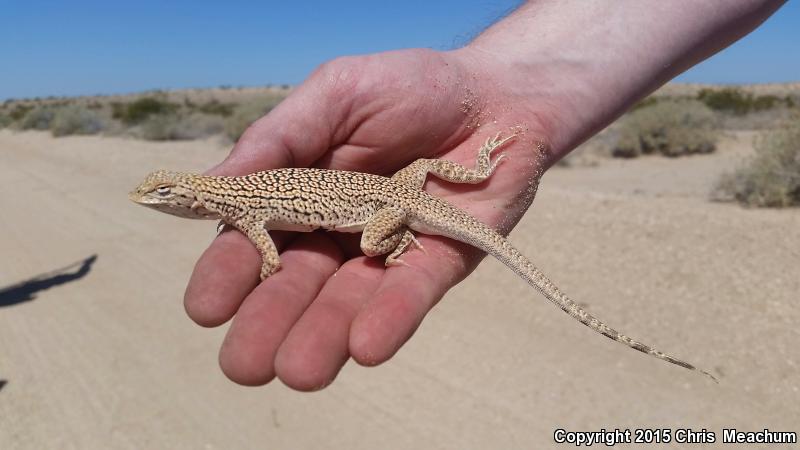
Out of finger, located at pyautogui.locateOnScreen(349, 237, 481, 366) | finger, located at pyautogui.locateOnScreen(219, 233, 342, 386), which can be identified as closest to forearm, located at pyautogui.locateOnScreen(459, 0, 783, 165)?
finger, located at pyautogui.locateOnScreen(349, 237, 481, 366)

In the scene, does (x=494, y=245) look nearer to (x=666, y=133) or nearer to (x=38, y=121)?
(x=666, y=133)

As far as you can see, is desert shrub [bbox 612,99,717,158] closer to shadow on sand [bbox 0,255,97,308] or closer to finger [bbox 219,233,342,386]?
shadow on sand [bbox 0,255,97,308]

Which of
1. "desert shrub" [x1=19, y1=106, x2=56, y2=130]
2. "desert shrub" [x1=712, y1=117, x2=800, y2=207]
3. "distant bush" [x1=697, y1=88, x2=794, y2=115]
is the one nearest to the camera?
"desert shrub" [x1=712, y1=117, x2=800, y2=207]

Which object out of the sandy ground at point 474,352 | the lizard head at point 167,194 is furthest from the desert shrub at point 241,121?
the lizard head at point 167,194

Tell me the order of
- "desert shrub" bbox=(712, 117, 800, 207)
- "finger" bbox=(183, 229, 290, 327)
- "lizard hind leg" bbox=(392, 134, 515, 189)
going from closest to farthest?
"finger" bbox=(183, 229, 290, 327) < "lizard hind leg" bbox=(392, 134, 515, 189) < "desert shrub" bbox=(712, 117, 800, 207)

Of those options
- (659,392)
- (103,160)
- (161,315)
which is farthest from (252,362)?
(103,160)

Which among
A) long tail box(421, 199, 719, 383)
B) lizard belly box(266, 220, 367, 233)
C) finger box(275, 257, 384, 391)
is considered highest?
lizard belly box(266, 220, 367, 233)

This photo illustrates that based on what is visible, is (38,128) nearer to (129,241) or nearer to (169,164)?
(169,164)

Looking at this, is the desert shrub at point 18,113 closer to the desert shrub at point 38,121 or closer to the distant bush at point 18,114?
the distant bush at point 18,114
